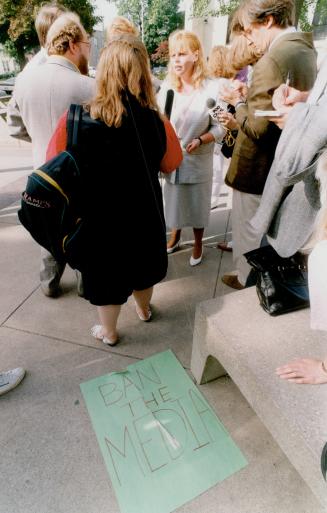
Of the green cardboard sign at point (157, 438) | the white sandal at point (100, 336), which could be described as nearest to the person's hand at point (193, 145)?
the white sandal at point (100, 336)

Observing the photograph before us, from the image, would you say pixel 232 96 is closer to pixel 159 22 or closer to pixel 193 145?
pixel 193 145

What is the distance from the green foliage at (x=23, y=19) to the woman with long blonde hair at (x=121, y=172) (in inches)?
1068

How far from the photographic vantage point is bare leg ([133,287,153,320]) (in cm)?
218

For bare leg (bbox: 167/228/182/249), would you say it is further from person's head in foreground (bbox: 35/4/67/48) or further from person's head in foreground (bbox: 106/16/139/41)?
person's head in foreground (bbox: 35/4/67/48)

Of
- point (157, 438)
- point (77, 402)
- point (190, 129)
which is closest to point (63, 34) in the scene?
point (190, 129)

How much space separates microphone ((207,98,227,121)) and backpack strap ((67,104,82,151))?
111 cm

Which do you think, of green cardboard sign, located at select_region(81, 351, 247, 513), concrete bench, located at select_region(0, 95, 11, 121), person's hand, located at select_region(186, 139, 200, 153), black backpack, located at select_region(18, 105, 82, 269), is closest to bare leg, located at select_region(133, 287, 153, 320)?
green cardboard sign, located at select_region(81, 351, 247, 513)

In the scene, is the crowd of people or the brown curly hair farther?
the brown curly hair

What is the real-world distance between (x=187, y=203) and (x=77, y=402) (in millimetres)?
1843

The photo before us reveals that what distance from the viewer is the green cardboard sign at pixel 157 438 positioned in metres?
1.40

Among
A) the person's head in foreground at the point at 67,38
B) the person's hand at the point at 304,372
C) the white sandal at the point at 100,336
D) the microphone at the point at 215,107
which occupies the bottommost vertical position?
the white sandal at the point at 100,336

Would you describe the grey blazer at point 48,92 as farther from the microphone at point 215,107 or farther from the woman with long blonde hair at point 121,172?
the microphone at point 215,107

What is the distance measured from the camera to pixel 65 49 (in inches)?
78.4

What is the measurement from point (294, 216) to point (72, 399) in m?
1.56
